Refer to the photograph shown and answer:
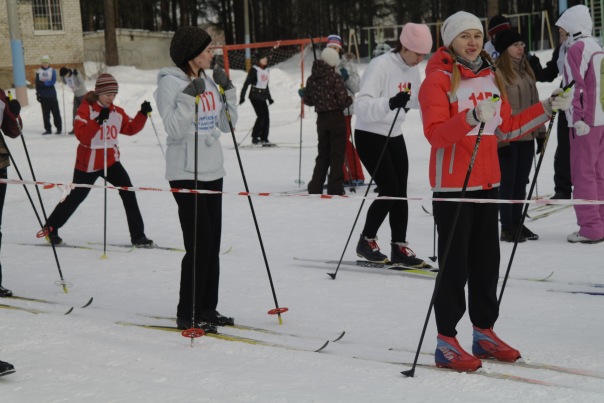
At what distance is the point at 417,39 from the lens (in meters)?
6.11

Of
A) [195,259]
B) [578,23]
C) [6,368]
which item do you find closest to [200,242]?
[195,259]

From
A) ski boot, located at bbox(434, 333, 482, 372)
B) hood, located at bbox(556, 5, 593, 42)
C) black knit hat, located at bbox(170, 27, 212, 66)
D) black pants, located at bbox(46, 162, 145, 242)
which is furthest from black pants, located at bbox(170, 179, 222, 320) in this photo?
hood, located at bbox(556, 5, 593, 42)

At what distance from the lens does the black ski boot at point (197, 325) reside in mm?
4989

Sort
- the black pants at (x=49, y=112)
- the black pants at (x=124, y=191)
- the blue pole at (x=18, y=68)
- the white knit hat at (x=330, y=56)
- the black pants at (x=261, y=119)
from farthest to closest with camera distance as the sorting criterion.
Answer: the blue pole at (x=18, y=68) → the black pants at (x=49, y=112) → the black pants at (x=261, y=119) → the white knit hat at (x=330, y=56) → the black pants at (x=124, y=191)

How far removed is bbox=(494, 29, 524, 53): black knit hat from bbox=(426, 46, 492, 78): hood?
2965 millimetres

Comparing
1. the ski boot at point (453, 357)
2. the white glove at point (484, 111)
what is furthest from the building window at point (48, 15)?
the white glove at point (484, 111)

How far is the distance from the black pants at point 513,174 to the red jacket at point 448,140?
9.93ft

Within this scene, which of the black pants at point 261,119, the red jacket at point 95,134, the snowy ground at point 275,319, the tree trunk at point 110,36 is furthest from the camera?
the tree trunk at point 110,36

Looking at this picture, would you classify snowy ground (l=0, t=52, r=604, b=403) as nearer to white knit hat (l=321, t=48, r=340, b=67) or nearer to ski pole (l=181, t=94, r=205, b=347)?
ski pole (l=181, t=94, r=205, b=347)

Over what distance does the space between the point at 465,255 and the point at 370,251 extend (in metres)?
2.51

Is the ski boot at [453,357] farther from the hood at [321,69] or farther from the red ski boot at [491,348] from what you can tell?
the hood at [321,69]

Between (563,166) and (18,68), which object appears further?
(18,68)

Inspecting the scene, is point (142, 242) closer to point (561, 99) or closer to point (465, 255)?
point (465, 255)

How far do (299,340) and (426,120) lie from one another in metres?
1.43
